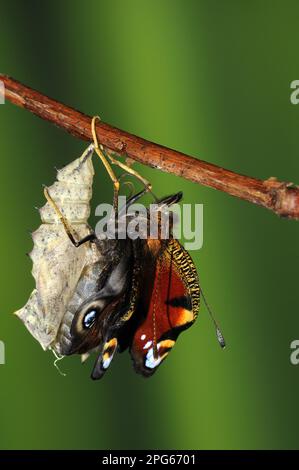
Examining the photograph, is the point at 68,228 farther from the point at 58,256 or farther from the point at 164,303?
the point at 164,303

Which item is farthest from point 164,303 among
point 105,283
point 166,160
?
point 166,160

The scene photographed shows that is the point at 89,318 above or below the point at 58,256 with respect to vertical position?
below

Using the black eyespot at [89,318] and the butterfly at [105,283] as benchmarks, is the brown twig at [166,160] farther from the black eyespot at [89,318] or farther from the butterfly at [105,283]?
the black eyespot at [89,318]

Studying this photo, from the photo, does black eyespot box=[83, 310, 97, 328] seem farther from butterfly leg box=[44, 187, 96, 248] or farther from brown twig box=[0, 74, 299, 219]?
brown twig box=[0, 74, 299, 219]

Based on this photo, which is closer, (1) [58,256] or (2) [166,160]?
(2) [166,160]

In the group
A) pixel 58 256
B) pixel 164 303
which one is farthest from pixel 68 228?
pixel 164 303
